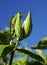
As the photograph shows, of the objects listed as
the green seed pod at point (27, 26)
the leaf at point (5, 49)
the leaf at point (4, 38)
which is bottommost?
the leaf at point (5, 49)

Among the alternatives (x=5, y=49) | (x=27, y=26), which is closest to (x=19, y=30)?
(x=27, y=26)

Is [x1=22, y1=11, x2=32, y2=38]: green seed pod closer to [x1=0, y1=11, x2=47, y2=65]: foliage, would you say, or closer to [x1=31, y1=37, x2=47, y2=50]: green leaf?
[x1=0, y1=11, x2=47, y2=65]: foliage

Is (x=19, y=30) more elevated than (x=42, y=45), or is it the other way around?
(x=19, y=30)

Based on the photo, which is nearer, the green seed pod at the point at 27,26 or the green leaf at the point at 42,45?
the green seed pod at the point at 27,26

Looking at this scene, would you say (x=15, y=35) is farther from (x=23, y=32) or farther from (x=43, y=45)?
(x=43, y=45)

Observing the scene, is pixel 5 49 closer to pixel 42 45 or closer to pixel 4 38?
pixel 4 38

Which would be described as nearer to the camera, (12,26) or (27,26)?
(27,26)

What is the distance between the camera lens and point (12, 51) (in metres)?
1.66

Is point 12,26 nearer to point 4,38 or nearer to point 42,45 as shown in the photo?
point 4,38

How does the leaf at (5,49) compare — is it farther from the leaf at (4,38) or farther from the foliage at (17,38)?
the leaf at (4,38)

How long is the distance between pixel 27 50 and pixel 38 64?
0.37 metres

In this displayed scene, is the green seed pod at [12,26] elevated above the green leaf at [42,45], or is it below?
above

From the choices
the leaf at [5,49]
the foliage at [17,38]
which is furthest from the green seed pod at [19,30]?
the leaf at [5,49]

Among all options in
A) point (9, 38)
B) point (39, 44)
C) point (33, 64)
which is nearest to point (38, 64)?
point (33, 64)
